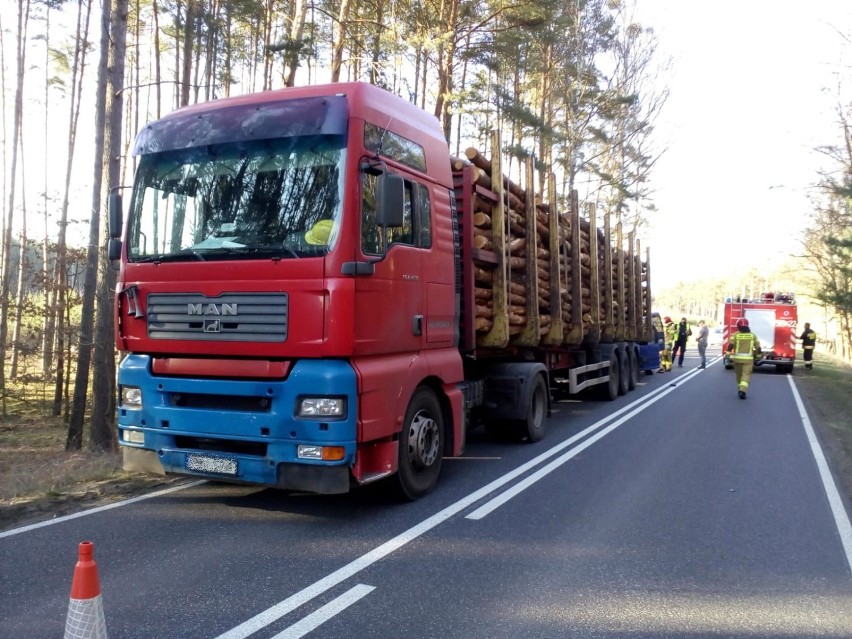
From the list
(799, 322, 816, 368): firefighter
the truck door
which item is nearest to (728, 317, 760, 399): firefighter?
the truck door

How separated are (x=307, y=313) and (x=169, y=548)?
6.28 ft

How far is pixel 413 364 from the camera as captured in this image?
582 centimetres

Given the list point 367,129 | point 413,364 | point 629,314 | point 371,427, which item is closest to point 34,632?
point 371,427

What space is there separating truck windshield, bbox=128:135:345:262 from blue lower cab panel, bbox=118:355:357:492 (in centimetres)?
94

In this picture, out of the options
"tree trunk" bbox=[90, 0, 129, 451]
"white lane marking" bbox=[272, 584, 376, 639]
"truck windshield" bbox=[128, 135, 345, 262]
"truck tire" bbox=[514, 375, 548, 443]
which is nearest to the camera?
"white lane marking" bbox=[272, 584, 376, 639]

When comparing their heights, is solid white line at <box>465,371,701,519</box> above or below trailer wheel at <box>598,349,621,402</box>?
below

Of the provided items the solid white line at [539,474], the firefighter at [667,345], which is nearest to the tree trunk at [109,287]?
the solid white line at [539,474]

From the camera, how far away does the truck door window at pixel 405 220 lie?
5191mm

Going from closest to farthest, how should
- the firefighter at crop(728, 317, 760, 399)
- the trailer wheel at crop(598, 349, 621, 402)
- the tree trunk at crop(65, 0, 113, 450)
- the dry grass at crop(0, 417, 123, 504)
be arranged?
the dry grass at crop(0, 417, 123, 504), the tree trunk at crop(65, 0, 113, 450), the trailer wheel at crop(598, 349, 621, 402), the firefighter at crop(728, 317, 760, 399)

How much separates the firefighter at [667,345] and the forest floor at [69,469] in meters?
5.61

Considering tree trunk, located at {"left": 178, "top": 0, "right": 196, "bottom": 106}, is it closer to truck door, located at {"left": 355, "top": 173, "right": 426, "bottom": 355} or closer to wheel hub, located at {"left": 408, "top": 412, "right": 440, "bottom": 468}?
truck door, located at {"left": 355, "top": 173, "right": 426, "bottom": 355}

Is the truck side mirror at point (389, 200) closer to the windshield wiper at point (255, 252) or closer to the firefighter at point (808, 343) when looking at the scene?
the windshield wiper at point (255, 252)

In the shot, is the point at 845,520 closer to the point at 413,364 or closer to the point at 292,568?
the point at 413,364

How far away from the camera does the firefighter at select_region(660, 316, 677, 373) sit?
77.6 ft
